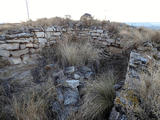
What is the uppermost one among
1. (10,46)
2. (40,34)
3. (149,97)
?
(40,34)

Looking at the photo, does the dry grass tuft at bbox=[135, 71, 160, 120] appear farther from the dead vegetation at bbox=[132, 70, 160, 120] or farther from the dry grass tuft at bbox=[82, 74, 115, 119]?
the dry grass tuft at bbox=[82, 74, 115, 119]

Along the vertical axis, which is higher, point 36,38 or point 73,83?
point 36,38

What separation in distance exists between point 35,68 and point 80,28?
212 centimetres

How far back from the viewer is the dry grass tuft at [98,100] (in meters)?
1.76

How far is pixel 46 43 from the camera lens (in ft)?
11.4

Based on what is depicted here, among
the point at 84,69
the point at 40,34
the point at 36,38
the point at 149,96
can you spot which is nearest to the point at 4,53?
the point at 36,38

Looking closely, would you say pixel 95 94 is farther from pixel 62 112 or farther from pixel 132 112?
pixel 132 112

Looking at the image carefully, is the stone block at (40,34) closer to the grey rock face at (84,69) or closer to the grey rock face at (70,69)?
the grey rock face at (70,69)

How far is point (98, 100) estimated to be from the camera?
6.24 ft

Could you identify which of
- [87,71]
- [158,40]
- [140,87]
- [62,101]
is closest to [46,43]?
[87,71]

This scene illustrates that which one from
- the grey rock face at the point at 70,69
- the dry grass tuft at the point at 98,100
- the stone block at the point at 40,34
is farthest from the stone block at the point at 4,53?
the dry grass tuft at the point at 98,100

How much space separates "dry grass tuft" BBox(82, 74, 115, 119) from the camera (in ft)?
5.78

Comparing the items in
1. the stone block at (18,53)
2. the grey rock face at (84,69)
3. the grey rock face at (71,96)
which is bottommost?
the grey rock face at (71,96)

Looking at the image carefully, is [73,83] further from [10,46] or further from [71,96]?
[10,46]
